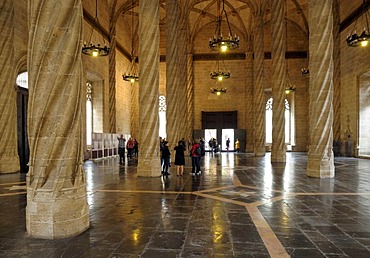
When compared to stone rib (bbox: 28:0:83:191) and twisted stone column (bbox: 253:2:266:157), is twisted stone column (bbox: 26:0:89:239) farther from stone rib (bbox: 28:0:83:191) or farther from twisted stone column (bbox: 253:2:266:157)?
twisted stone column (bbox: 253:2:266:157)

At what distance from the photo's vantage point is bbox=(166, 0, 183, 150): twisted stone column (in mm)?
16516

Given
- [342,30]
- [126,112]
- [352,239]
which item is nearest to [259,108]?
[342,30]

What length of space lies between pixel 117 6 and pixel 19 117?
15421 millimetres

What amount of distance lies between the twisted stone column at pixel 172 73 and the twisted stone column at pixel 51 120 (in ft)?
37.4

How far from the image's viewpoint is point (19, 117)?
14.3 metres

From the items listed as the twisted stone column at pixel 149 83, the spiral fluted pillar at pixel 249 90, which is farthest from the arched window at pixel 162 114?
the twisted stone column at pixel 149 83

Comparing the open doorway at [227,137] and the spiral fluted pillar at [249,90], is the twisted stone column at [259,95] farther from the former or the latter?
the open doorway at [227,137]

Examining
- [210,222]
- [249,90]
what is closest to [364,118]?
[249,90]

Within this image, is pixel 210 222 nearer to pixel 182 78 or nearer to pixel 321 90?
pixel 321 90

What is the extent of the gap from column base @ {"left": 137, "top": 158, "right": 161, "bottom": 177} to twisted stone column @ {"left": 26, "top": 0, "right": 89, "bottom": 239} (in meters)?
6.35

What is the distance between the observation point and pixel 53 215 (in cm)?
473

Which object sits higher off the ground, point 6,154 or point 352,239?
point 6,154

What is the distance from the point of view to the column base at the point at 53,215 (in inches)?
185

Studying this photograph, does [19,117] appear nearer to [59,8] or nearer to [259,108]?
[59,8]
